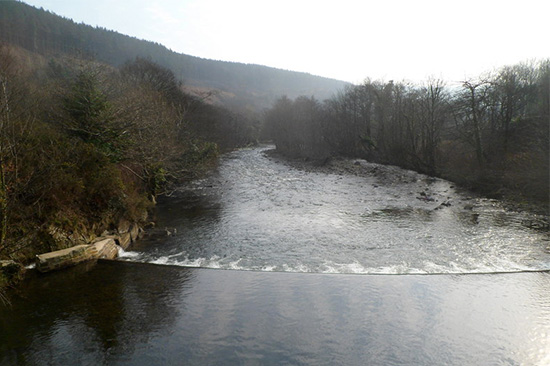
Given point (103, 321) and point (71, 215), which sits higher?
point (71, 215)

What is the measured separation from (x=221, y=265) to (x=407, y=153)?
105 ft

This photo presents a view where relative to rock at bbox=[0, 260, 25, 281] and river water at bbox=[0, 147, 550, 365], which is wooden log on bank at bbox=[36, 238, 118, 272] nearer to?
river water at bbox=[0, 147, 550, 365]

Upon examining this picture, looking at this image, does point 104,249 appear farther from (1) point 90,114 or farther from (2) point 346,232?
(2) point 346,232

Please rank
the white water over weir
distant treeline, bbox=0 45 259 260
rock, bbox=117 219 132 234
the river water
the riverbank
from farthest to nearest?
1. the riverbank
2. rock, bbox=117 219 132 234
3. the white water over weir
4. distant treeline, bbox=0 45 259 260
5. the river water

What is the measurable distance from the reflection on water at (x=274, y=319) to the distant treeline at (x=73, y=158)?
239 centimetres

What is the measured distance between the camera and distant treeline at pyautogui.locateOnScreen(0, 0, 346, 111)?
2928 inches

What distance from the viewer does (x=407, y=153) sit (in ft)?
129

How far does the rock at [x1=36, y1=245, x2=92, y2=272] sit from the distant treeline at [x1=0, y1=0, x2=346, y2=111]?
525 inches

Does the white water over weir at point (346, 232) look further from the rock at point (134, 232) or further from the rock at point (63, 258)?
the rock at point (63, 258)

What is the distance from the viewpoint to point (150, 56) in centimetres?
6031

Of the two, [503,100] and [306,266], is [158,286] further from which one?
[503,100]

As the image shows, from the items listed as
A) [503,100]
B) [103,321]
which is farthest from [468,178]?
[103,321]

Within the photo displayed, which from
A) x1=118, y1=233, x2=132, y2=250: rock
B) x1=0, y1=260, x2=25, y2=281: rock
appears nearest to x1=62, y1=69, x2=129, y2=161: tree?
x1=118, y1=233, x2=132, y2=250: rock

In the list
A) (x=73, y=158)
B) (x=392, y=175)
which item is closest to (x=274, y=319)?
(x=73, y=158)
